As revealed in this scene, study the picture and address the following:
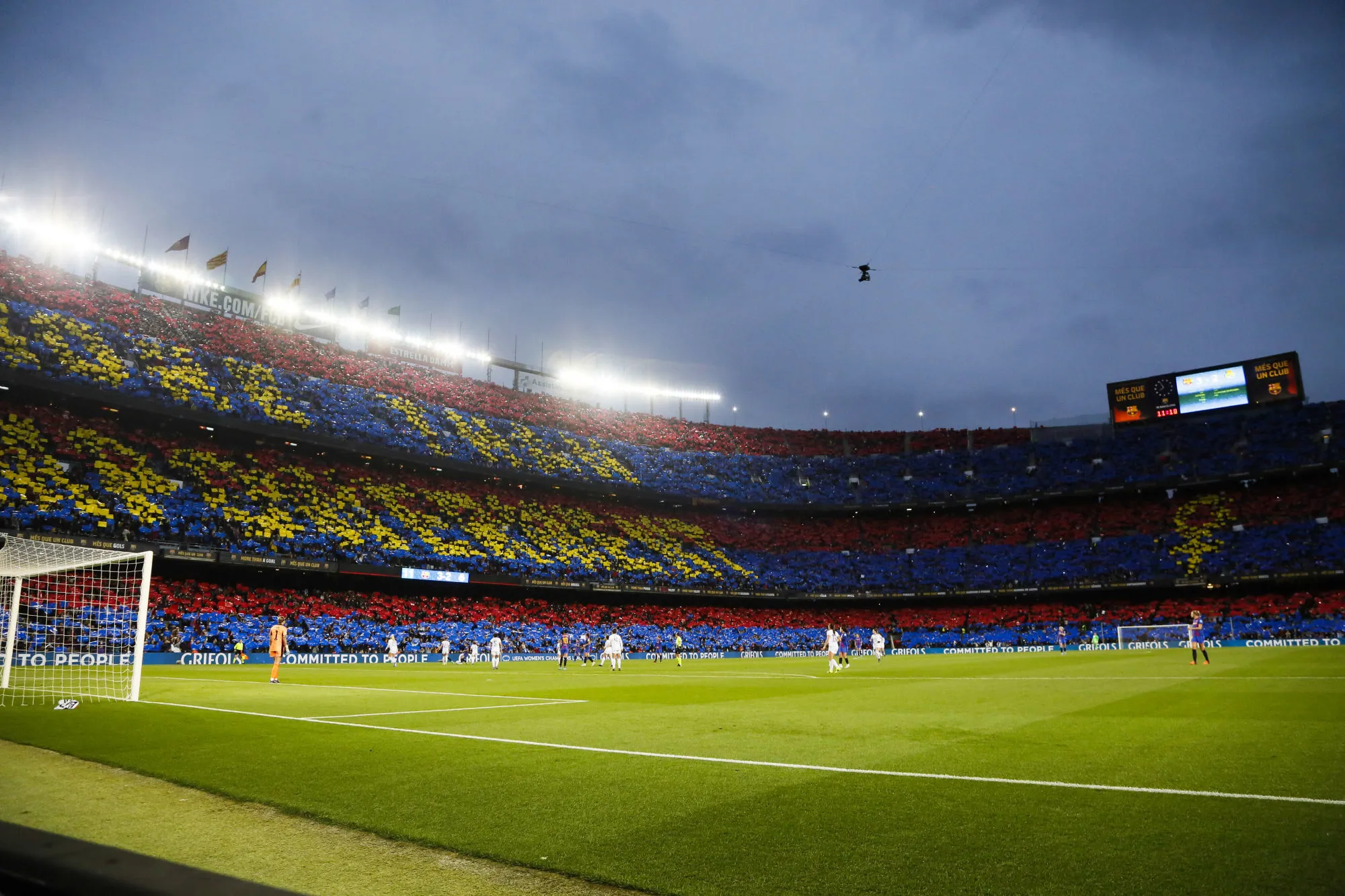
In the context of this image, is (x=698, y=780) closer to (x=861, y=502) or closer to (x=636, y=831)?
(x=636, y=831)

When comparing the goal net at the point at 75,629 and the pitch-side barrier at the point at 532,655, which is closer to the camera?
the goal net at the point at 75,629

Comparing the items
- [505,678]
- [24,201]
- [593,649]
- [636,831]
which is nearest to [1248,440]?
[593,649]

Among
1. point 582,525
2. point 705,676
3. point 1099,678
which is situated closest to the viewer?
point 1099,678

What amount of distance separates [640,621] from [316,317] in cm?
3226

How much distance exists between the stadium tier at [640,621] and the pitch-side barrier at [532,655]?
46 centimetres

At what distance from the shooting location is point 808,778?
7.42 meters

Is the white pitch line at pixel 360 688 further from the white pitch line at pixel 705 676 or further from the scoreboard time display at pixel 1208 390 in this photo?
the scoreboard time display at pixel 1208 390

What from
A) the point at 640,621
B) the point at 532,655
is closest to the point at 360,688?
the point at 532,655

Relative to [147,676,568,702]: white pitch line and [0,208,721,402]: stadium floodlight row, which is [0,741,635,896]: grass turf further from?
[0,208,721,402]: stadium floodlight row

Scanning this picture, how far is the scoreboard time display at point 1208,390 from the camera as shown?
5228cm

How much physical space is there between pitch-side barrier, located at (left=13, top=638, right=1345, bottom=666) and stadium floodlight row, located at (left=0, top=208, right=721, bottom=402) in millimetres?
29430

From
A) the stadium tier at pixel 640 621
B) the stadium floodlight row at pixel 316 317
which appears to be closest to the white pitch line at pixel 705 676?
the stadium tier at pixel 640 621

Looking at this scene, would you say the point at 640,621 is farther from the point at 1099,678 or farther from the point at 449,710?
the point at 449,710

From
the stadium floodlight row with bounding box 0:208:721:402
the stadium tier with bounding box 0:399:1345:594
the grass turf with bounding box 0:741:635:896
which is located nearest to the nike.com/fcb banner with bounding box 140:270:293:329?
the stadium floodlight row with bounding box 0:208:721:402
